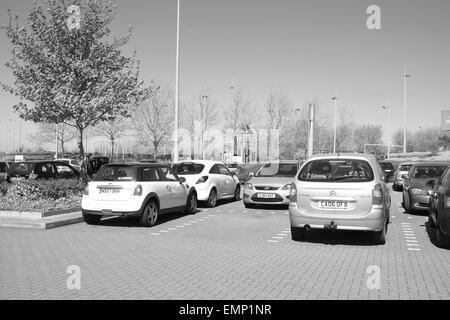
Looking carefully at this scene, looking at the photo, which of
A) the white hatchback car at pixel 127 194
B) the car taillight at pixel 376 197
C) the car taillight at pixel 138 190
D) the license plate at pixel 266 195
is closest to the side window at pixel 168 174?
the white hatchback car at pixel 127 194

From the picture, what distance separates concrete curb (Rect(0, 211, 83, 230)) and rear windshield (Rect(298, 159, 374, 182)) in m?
5.79

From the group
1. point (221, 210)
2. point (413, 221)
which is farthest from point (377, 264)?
point (221, 210)

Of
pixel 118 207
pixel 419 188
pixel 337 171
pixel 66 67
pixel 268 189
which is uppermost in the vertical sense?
pixel 66 67

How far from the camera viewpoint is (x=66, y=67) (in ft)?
53.4

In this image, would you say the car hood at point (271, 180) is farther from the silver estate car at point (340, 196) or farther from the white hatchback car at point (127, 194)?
the silver estate car at point (340, 196)

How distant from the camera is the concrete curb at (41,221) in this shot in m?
10.3

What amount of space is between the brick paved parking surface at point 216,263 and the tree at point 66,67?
6710 mm

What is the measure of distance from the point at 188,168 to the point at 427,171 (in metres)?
7.91

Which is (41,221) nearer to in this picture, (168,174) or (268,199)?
(168,174)

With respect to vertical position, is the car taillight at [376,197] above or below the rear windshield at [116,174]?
below

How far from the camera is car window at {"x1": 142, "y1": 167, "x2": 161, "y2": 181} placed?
10765 mm

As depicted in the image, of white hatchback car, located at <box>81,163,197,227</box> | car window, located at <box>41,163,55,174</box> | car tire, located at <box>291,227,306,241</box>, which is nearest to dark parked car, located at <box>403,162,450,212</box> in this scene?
car tire, located at <box>291,227,306,241</box>

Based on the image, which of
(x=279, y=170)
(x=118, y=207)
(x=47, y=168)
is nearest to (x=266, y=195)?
(x=279, y=170)

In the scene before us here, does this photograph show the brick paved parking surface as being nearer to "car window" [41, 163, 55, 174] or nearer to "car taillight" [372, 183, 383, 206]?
"car taillight" [372, 183, 383, 206]
